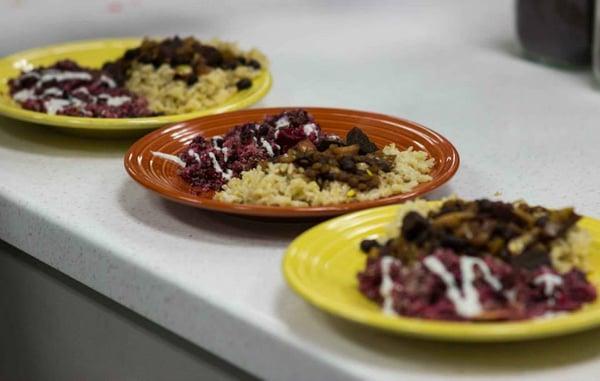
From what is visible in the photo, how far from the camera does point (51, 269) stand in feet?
4.35

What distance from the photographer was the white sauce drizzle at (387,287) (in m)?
0.89

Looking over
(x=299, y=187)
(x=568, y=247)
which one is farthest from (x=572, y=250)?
(x=299, y=187)

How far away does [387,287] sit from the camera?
90cm

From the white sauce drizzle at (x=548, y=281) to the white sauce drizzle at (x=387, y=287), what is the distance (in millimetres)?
125

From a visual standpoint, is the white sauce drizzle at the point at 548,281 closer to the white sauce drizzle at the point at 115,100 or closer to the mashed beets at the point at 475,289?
the mashed beets at the point at 475,289

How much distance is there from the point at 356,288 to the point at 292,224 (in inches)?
9.3

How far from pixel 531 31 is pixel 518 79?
12 centimetres

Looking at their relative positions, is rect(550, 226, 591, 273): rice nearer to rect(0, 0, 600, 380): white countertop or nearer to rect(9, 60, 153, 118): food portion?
rect(0, 0, 600, 380): white countertop

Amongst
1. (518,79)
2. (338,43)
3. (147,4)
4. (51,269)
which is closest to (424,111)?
(518,79)

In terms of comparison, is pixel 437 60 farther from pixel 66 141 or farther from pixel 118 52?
pixel 66 141

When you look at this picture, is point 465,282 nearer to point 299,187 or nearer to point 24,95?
point 299,187

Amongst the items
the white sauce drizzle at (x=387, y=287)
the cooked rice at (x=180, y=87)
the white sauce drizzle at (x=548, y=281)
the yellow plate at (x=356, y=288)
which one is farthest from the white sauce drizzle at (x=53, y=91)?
the white sauce drizzle at (x=548, y=281)

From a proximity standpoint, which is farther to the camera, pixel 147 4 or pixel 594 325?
pixel 147 4

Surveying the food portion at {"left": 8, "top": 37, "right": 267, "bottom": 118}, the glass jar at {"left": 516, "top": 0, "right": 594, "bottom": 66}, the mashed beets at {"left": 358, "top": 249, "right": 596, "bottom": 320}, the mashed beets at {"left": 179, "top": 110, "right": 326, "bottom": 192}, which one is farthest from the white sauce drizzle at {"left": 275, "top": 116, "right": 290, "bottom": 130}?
the glass jar at {"left": 516, "top": 0, "right": 594, "bottom": 66}
